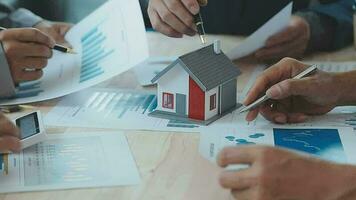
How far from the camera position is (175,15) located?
144 centimetres

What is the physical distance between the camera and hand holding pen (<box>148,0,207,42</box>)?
1402mm

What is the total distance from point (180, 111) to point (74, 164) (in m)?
0.29

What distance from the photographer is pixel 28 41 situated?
55.6 inches

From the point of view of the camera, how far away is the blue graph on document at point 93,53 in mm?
1395

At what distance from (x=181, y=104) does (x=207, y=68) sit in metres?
0.09

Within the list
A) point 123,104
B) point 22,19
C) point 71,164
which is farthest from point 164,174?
point 22,19

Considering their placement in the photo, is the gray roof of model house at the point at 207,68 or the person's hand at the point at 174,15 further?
the person's hand at the point at 174,15

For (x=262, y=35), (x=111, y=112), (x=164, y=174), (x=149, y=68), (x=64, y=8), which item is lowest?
(x=164, y=174)

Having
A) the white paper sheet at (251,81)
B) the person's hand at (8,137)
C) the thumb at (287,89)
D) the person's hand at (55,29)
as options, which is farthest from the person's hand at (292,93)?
the person's hand at (55,29)

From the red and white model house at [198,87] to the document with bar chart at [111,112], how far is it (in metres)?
0.03

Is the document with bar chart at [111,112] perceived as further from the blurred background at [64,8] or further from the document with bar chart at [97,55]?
the blurred background at [64,8]

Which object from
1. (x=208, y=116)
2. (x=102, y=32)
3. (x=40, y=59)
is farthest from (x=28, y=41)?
(x=208, y=116)

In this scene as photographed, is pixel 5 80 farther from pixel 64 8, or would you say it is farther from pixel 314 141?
pixel 64 8

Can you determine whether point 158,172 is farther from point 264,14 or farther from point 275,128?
point 264,14
